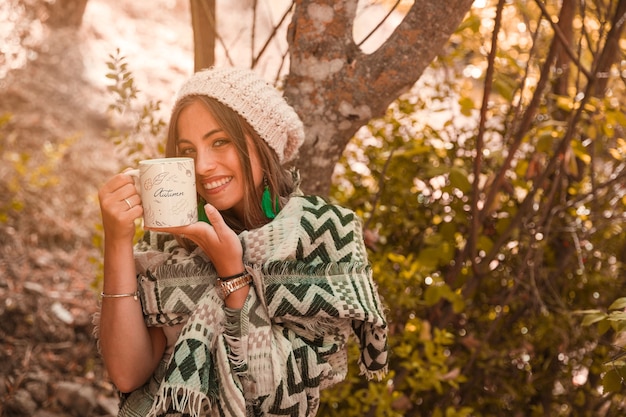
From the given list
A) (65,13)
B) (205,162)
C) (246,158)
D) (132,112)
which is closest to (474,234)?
(246,158)

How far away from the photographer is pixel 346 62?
2199 mm

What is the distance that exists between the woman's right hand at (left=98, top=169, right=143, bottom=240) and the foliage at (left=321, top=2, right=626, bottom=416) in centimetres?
130

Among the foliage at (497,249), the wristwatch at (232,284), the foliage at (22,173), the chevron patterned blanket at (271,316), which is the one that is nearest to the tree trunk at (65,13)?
the foliage at (22,173)

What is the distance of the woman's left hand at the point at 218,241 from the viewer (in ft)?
5.33

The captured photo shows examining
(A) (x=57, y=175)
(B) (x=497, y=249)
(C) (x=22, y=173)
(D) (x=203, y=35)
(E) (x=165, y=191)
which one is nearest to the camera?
(E) (x=165, y=191)

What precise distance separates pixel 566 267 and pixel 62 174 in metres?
3.51

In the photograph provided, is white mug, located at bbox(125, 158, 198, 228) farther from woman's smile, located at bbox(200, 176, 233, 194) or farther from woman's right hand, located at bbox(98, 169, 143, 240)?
Result: woman's smile, located at bbox(200, 176, 233, 194)

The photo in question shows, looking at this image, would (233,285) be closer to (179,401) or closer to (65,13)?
(179,401)

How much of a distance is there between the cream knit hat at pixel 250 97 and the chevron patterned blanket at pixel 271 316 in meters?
0.21

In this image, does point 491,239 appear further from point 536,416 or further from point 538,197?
point 536,416

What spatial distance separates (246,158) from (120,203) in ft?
1.33

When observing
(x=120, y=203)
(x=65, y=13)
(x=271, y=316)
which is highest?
(x=65, y=13)

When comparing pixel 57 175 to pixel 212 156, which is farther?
pixel 57 175

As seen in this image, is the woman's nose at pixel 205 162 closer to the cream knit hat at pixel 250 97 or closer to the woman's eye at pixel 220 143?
the woman's eye at pixel 220 143
